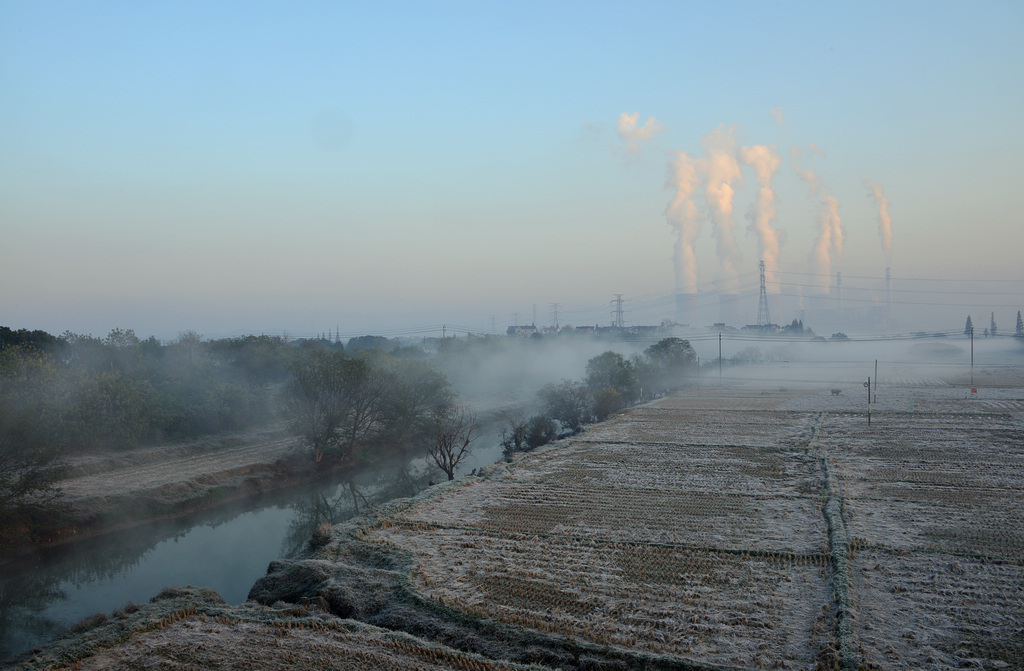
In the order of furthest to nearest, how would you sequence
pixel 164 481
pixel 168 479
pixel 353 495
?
pixel 353 495
pixel 168 479
pixel 164 481

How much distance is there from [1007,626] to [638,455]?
17120 millimetres

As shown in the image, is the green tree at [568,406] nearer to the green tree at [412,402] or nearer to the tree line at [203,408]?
the tree line at [203,408]

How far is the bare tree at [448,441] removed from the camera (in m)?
27.8

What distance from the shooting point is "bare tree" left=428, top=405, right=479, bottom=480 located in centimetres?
2783

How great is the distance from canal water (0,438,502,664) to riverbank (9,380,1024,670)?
118 inches

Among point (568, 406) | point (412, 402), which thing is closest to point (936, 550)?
point (412, 402)

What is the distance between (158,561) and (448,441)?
1290 centimetres

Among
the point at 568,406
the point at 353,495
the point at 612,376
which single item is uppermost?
the point at 612,376

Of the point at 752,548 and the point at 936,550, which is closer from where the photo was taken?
the point at 936,550

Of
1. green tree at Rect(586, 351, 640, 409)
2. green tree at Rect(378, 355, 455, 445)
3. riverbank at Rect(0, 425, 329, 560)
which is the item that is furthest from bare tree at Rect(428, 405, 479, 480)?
green tree at Rect(586, 351, 640, 409)

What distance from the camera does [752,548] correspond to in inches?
556

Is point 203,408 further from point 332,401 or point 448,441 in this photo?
point 448,441

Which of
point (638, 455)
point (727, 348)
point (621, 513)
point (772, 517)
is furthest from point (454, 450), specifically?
point (727, 348)

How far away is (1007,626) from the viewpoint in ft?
32.8
